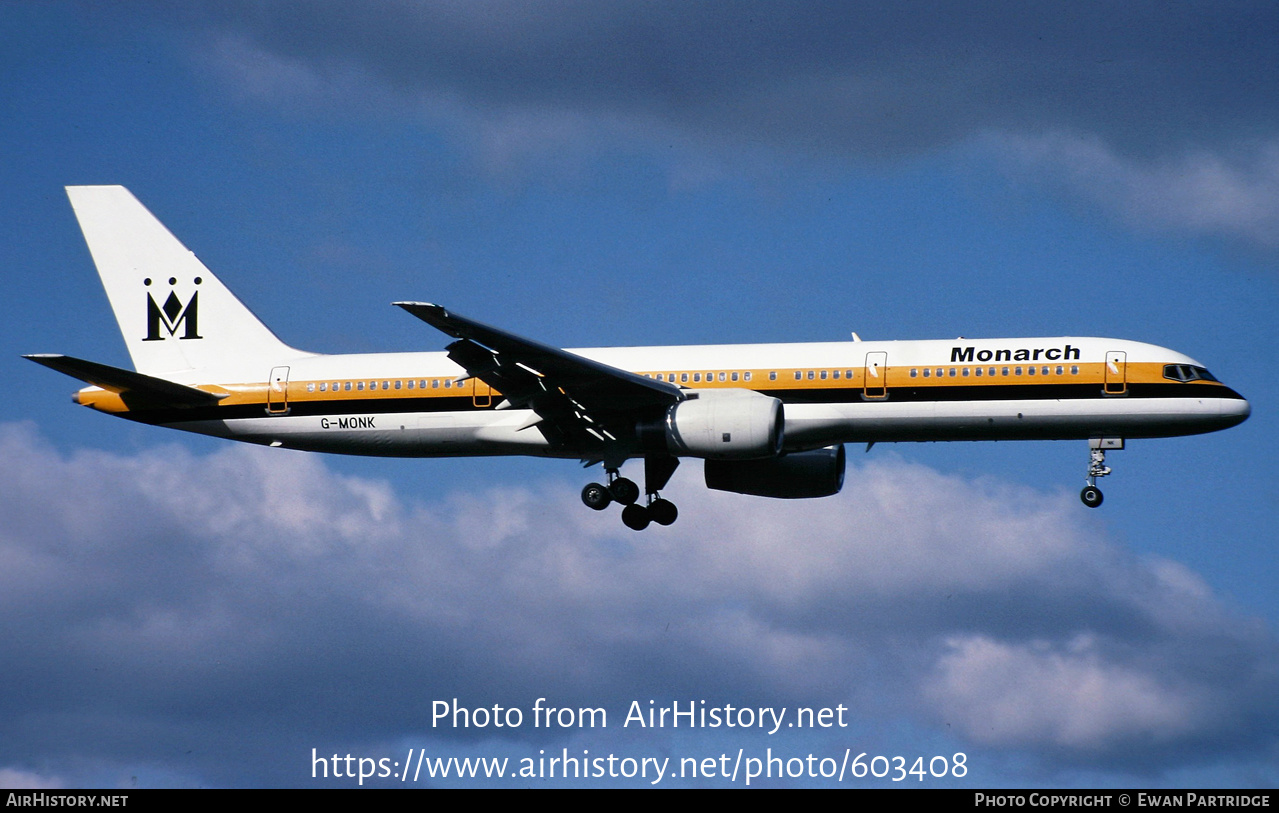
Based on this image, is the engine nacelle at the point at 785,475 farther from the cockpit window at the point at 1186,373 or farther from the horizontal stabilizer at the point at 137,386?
the horizontal stabilizer at the point at 137,386

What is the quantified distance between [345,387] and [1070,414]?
21.2 m

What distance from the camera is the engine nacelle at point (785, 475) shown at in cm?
5012

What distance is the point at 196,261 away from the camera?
53.2 m

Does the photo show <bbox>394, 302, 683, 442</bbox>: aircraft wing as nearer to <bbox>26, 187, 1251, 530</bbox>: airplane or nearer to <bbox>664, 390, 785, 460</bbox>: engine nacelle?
<bbox>26, 187, 1251, 530</bbox>: airplane

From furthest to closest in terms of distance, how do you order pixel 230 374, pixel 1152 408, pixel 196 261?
1. pixel 196 261
2. pixel 230 374
3. pixel 1152 408

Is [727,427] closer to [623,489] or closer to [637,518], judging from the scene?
[623,489]

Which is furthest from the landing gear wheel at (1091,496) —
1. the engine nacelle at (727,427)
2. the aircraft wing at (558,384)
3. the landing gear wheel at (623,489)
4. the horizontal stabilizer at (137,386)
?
the horizontal stabilizer at (137,386)

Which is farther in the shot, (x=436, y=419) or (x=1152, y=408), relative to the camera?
(x=436, y=419)

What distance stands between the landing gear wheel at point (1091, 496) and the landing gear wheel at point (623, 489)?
13.0 m

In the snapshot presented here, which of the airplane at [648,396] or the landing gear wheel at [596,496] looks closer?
the airplane at [648,396]
